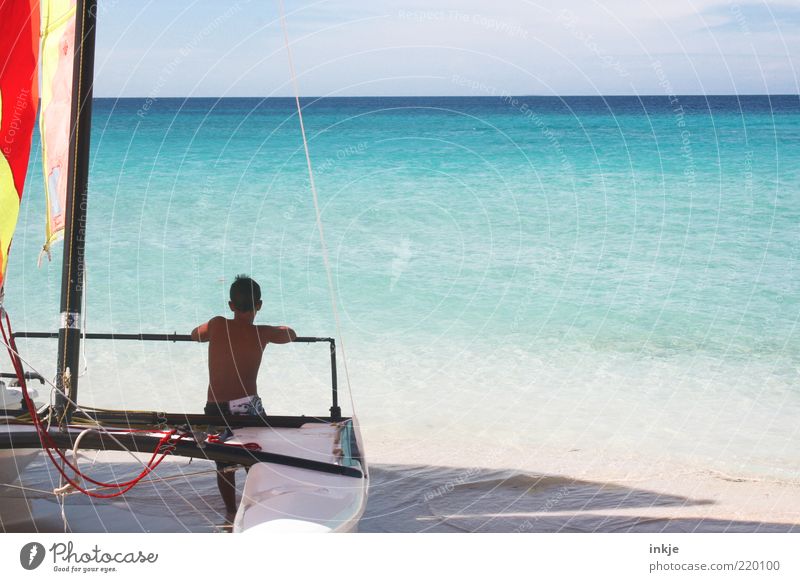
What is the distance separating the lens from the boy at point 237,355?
5051 mm

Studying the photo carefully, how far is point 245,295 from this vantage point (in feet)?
16.9

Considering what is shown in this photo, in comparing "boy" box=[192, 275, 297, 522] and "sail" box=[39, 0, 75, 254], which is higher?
"sail" box=[39, 0, 75, 254]

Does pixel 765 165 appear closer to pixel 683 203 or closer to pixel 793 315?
pixel 683 203

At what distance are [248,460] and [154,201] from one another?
15324 millimetres

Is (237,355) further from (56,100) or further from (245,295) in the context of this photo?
(56,100)

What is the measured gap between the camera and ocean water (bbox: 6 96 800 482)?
7031mm

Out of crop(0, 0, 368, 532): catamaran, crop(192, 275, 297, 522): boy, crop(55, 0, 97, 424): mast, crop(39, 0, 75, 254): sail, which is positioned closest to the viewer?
crop(0, 0, 368, 532): catamaran

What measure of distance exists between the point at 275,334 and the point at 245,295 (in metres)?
0.26

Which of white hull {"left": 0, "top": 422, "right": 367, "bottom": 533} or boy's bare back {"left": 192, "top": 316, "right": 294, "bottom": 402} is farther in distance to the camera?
boy's bare back {"left": 192, "top": 316, "right": 294, "bottom": 402}

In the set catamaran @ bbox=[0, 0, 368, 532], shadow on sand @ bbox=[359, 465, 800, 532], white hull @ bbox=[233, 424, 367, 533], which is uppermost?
catamaran @ bbox=[0, 0, 368, 532]
